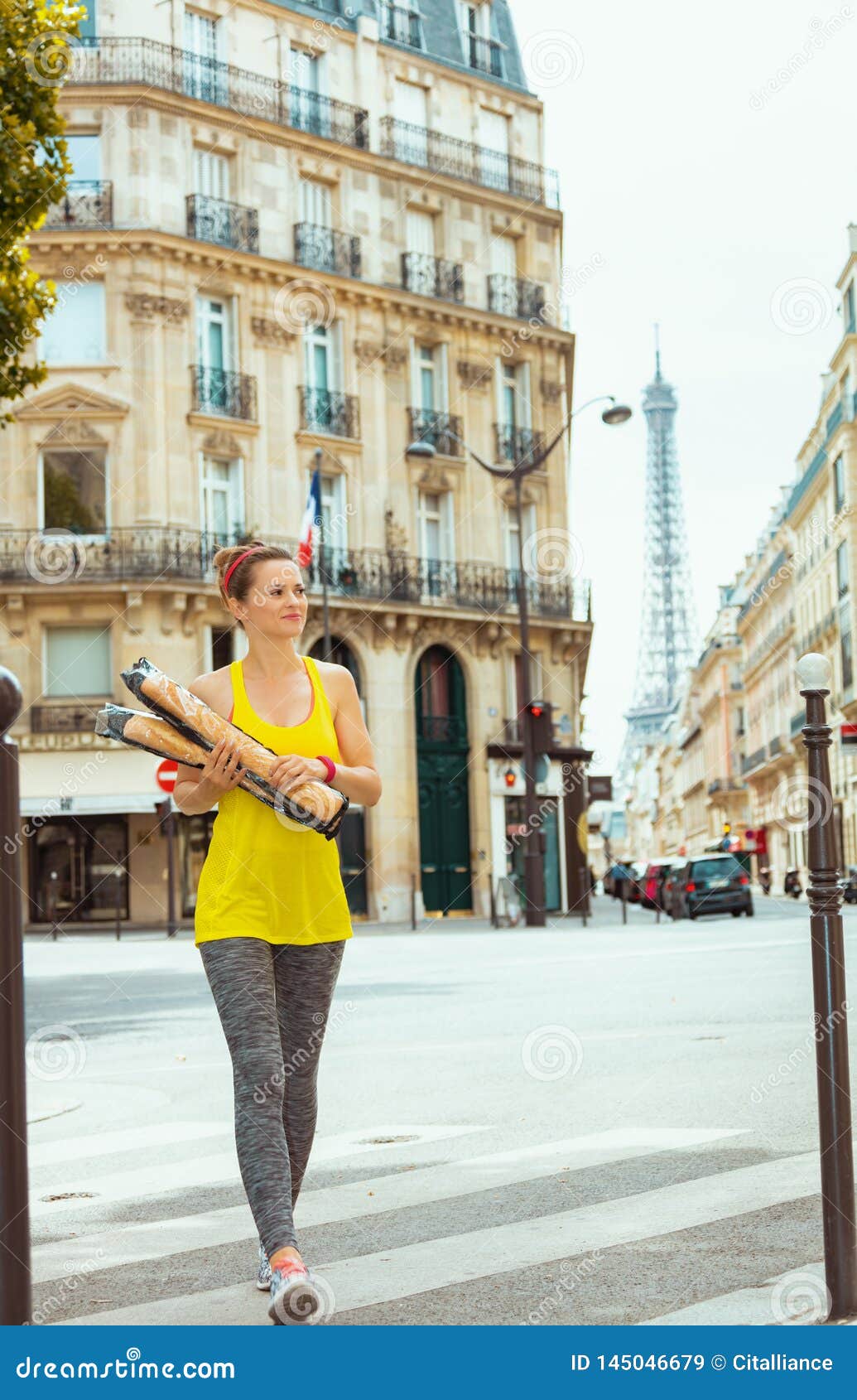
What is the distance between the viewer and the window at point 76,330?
3550 cm

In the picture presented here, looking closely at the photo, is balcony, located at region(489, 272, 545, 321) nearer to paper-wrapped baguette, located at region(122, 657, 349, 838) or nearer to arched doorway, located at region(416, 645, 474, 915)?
arched doorway, located at region(416, 645, 474, 915)

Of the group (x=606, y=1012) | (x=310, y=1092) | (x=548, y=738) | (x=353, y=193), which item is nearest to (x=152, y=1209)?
(x=310, y=1092)

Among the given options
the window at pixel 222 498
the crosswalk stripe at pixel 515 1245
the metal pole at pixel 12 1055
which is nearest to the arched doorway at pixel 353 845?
the window at pixel 222 498

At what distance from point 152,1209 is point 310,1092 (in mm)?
1618

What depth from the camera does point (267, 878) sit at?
434 cm

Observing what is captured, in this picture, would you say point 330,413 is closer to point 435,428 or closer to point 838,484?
point 435,428

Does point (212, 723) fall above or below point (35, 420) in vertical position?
below

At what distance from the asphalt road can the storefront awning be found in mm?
20461

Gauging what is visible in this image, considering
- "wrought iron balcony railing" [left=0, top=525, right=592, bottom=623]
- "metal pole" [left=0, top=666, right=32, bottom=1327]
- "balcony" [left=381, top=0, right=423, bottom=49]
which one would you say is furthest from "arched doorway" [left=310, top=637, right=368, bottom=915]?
"metal pole" [left=0, top=666, right=32, bottom=1327]

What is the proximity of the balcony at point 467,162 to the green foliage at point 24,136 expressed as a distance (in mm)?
28611

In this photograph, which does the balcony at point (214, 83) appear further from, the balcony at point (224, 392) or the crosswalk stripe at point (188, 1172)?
the crosswalk stripe at point (188, 1172)
